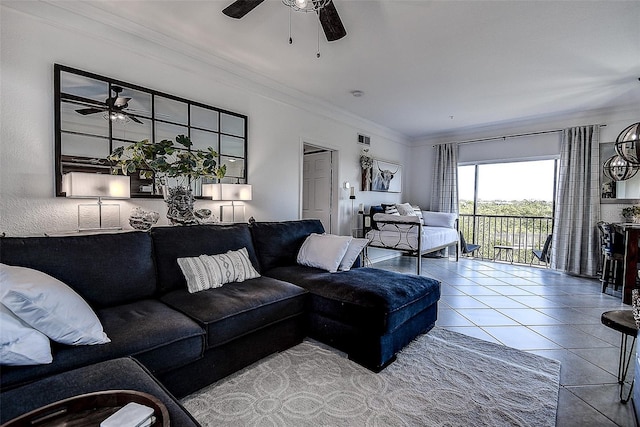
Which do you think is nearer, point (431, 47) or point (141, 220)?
point (141, 220)

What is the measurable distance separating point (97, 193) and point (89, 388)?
1592mm

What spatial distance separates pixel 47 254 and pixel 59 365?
793 mm

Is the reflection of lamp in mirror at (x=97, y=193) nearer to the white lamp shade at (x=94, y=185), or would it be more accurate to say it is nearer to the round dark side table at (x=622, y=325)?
the white lamp shade at (x=94, y=185)

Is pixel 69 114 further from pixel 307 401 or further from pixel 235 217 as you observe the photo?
pixel 307 401

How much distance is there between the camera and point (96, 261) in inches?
75.8

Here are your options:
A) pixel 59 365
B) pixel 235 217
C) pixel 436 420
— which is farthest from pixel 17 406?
pixel 235 217

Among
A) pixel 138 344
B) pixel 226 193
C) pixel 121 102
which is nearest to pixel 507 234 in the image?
pixel 226 193

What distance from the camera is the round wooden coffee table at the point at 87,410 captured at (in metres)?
0.88

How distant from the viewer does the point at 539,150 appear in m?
5.53

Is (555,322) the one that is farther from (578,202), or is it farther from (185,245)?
(185,245)

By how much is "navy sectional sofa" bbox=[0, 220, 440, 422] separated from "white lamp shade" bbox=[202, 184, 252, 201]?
0.41 meters

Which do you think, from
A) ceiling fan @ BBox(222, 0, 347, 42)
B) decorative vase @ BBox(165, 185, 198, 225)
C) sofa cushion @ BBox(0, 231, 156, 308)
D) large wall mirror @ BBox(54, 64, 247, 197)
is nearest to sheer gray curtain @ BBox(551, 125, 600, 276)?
ceiling fan @ BBox(222, 0, 347, 42)

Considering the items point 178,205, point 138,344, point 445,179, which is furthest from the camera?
point 445,179

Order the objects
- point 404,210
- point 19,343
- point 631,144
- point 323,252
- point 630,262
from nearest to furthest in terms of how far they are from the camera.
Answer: point 19,343, point 323,252, point 631,144, point 630,262, point 404,210
